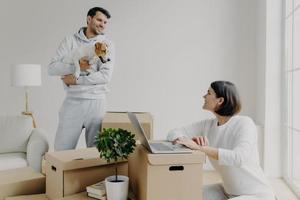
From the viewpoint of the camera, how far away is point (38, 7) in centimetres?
409

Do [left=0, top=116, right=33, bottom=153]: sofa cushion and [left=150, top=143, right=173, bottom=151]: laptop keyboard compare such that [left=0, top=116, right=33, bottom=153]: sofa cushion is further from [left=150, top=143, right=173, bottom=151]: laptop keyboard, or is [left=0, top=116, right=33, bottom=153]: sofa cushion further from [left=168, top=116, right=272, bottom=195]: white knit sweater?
[left=150, top=143, right=173, bottom=151]: laptop keyboard

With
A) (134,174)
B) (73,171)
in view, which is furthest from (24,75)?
(134,174)

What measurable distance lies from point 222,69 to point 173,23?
0.76 metres

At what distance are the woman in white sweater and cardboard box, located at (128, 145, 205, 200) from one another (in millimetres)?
286

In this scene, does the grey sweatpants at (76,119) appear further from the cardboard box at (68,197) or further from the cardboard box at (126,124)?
the cardboard box at (68,197)

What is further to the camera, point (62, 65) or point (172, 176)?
point (62, 65)

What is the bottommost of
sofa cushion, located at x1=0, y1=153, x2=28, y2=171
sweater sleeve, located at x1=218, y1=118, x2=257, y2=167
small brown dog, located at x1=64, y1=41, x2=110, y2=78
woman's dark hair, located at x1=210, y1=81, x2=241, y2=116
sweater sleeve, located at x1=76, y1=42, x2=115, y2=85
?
sofa cushion, located at x1=0, y1=153, x2=28, y2=171

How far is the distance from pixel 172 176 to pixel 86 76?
4.58 feet

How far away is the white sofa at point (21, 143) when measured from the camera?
314cm

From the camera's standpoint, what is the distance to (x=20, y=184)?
6.48 ft

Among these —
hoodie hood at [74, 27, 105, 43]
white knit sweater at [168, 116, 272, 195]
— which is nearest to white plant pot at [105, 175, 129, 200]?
white knit sweater at [168, 116, 272, 195]

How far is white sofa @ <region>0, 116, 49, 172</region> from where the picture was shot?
10.3 ft

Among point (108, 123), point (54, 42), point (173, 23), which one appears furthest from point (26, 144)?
point (173, 23)

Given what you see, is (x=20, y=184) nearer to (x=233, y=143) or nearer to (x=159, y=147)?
(x=159, y=147)
